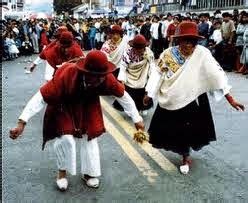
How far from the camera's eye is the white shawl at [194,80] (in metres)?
6.11

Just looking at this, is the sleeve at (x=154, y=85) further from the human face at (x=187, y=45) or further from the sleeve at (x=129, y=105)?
the sleeve at (x=129, y=105)

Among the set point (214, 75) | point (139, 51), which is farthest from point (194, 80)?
point (139, 51)

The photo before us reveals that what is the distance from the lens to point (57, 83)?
5.21 meters

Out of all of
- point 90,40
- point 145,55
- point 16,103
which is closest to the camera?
point 145,55

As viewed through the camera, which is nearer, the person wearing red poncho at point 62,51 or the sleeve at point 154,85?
the sleeve at point 154,85

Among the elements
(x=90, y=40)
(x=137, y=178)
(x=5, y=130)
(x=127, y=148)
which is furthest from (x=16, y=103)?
(x=90, y=40)

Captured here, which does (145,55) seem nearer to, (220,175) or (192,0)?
(220,175)

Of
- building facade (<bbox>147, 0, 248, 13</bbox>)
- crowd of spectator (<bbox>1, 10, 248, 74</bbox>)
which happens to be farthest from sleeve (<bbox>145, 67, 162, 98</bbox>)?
building facade (<bbox>147, 0, 248, 13</bbox>)

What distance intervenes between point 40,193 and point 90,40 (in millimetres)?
25886

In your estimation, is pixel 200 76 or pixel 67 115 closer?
pixel 67 115

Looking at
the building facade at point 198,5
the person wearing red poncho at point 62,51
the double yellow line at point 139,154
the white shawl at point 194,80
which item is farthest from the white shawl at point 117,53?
Answer: the building facade at point 198,5

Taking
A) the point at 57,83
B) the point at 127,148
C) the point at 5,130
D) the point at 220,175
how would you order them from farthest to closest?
the point at 5,130 < the point at 127,148 < the point at 220,175 < the point at 57,83

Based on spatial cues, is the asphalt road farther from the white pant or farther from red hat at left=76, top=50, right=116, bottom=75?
red hat at left=76, top=50, right=116, bottom=75

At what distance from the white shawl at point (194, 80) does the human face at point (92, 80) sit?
1230 millimetres
